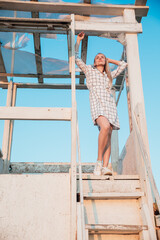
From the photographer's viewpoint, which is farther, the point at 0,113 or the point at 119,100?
the point at 119,100

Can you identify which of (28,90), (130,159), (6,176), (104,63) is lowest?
(6,176)

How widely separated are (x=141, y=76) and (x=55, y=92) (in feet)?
8.47

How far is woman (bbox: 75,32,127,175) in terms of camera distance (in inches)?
140

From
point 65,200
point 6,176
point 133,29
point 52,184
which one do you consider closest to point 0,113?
point 6,176

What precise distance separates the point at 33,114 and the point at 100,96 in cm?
109

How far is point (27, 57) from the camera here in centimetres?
525

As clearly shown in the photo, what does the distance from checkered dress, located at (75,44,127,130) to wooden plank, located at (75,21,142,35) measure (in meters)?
0.36

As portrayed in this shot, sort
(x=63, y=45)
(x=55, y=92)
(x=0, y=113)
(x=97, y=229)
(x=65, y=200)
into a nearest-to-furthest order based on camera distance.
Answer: (x=97, y=229), (x=65, y=200), (x=0, y=113), (x=63, y=45), (x=55, y=92)

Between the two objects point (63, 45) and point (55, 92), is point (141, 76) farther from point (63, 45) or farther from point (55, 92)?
point (55, 92)

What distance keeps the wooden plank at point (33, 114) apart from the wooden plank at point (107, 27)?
1521mm

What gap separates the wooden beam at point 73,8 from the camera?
13.7ft

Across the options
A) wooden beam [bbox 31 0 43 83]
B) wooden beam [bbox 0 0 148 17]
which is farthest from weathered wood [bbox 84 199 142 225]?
wooden beam [bbox 31 0 43 83]

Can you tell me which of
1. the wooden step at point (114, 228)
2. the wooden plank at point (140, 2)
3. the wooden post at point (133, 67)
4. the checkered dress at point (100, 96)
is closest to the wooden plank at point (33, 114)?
the checkered dress at point (100, 96)

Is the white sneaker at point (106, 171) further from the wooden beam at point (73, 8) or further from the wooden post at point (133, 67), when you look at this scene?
the wooden beam at point (73, 8)
